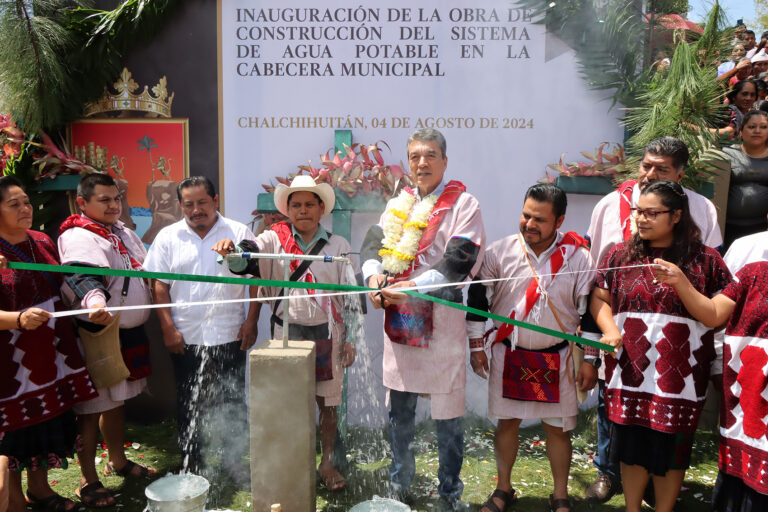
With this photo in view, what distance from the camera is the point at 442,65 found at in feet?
15.5

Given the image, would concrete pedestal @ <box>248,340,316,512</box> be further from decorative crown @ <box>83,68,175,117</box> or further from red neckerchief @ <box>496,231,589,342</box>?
decorative crown @ <box>83,68,175,117</box>

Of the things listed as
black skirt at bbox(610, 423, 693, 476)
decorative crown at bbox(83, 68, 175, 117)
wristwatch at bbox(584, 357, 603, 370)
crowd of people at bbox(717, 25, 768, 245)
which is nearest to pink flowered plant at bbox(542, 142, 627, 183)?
crowd of people at bbox(717, 25, 768, 245)

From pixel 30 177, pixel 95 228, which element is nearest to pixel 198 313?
pixel 95 228

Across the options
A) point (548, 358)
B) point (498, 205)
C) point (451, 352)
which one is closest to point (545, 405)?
point (548, 358)

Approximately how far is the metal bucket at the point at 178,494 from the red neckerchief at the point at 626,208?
2858 mm

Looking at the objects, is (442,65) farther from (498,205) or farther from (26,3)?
(26,3)

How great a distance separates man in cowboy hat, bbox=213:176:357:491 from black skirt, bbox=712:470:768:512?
2.23 meters

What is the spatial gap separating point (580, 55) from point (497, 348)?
2.58 meters

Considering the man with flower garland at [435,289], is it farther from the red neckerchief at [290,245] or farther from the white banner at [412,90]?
the white banner at [412,90]

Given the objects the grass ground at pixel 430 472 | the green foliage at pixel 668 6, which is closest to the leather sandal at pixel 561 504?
the grass ground at pixel 430 472

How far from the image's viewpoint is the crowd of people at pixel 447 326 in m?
3.02

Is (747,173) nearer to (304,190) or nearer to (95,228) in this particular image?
(304,190)

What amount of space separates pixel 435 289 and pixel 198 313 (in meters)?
1.75

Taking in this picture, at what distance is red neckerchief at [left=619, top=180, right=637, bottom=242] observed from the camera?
3.59 meters
